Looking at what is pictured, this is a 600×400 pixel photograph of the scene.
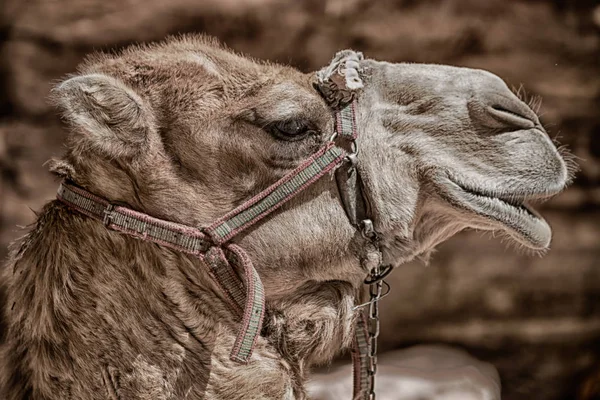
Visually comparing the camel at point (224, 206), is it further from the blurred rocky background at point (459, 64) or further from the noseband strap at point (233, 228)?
the blurred rocky background at point (459, 64)

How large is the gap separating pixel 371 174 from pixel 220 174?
403 mm

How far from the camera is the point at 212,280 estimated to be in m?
1.98

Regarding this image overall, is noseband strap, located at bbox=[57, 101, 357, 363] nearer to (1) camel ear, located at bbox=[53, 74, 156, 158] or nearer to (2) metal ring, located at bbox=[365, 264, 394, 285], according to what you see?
(1) camel ear, located at bbox=[53, 74, 156, 158]

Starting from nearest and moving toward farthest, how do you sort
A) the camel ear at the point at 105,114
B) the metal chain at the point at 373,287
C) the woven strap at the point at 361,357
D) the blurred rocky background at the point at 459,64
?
the camel ear at the point at 105,114, the metal chain at the point at 373,287, the woven strap at the point at 361,357, the blurred rocky background at the point at 459,64

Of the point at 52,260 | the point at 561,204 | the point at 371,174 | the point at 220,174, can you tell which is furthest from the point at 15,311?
the point at 561,204

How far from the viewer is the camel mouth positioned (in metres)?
1.94

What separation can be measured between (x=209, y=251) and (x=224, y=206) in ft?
0.42

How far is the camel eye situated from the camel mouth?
0.41m

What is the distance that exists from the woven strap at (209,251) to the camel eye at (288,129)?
1.07ft

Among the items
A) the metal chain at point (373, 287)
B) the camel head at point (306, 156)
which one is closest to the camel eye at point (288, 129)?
the camel head at point (306, 156)

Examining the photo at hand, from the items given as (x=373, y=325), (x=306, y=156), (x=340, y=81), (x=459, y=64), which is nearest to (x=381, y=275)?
(x=373, y=325)

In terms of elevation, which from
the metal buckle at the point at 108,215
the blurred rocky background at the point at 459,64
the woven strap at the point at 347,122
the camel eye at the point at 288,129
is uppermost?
the blurred rocky background at the point at 459,64

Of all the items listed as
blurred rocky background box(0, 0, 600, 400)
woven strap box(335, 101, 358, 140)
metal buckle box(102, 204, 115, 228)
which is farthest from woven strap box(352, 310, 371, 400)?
blurred rocky background box(0, 0, 600, 400)

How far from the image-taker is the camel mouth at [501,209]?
194 centimetres
